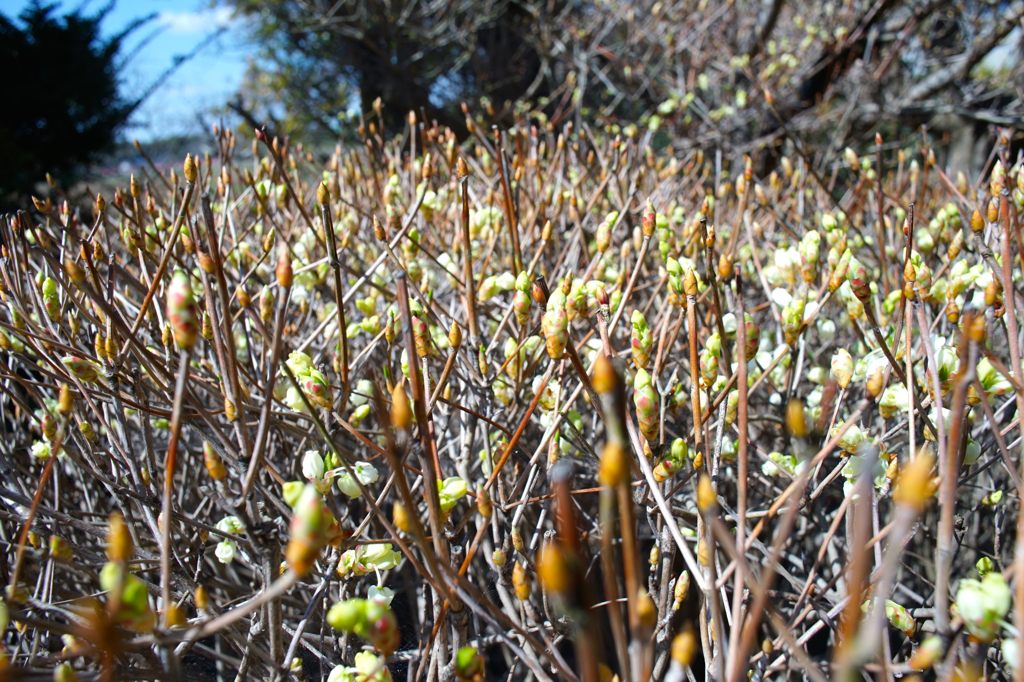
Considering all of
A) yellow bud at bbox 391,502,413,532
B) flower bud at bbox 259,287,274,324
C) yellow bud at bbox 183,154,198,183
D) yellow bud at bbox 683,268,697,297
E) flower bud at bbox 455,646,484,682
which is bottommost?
flower bud at bbox 455,646,484,682

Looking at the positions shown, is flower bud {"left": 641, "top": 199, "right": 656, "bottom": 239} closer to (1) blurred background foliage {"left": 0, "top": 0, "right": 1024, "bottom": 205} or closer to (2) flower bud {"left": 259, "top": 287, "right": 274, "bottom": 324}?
(2) flower bud {"left": 259, "top": 287, "right": 274, "bottom": 324}

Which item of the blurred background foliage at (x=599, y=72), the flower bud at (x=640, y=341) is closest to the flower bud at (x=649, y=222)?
the flower bud at (x=640, y=341)

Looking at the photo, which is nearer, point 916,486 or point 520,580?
point 916,486

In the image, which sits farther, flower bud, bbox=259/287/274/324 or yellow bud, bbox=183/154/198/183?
flower bud, bbox=259/287/274/324

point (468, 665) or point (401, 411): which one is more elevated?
point (401, 411)

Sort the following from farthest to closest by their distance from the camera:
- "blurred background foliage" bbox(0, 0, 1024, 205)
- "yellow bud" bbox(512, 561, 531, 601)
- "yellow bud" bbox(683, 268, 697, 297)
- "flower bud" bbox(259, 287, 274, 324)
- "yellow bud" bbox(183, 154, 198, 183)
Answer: "blurred background foliage" bbox(0, 0, 1024, 205) → "flower bud" bbox(259, 287, 274, 324) → "yellow bud" bbox(183, 154, 198, 183) → "yellow bud" bbox(683, 268, 697, 297) → "yellow bud" bbox(512, 561, 531, 601)

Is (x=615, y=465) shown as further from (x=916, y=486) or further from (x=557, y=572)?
(x=916, y=486)

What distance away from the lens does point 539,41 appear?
6156 millimetres

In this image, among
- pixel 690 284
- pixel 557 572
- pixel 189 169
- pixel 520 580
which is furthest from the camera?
pixel 189 169

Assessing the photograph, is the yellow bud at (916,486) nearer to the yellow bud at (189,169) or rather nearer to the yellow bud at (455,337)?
the yellow bud at (455,337)

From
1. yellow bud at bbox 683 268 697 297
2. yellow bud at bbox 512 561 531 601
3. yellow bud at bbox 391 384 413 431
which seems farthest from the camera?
yellow bud at bbox 683 268 697 297

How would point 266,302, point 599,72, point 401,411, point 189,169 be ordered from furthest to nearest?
point 599,72, point 266,302, point 189,169, point 401,411

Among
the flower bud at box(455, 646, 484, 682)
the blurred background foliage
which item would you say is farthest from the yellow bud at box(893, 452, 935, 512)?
the blurred background foliage

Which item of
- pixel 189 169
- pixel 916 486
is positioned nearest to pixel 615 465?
pixel 916 486
